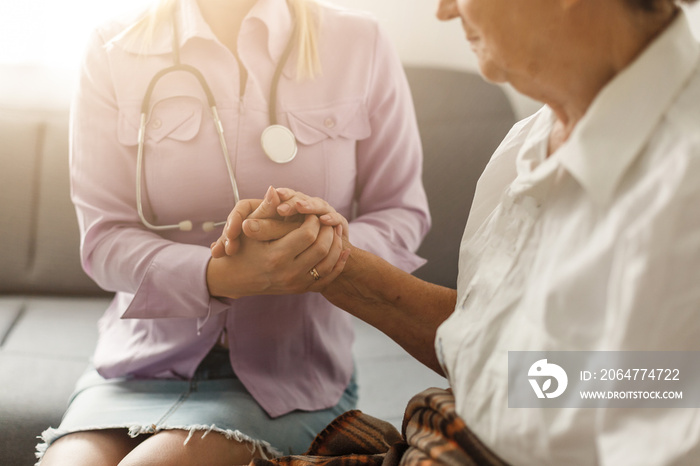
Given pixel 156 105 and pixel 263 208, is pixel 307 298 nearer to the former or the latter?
pixel 263 208

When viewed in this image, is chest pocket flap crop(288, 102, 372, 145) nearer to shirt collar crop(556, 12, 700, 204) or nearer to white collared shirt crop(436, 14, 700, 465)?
white collared shirt crop(436, 14, 700, 465)

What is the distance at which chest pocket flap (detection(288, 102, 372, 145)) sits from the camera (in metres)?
1.11

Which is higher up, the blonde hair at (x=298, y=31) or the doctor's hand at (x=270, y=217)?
the blonde hair at (x=298, y=31)

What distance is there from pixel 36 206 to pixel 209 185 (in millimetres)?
837

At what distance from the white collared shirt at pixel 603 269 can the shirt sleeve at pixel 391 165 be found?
1.41 feet

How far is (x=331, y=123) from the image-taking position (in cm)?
113

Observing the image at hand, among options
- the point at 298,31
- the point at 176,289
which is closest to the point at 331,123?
the point at 298,31

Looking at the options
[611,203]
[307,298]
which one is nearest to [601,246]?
[611,203]

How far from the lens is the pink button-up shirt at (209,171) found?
1.08 metres

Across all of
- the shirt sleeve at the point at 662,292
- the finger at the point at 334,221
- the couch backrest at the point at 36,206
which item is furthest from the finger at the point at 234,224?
the couch backrest at the point at 36,206

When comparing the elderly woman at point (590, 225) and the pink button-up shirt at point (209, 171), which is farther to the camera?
the pink button-up shirt at point (209, 171)

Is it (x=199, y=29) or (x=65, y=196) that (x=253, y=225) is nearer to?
(x=199, y=29)

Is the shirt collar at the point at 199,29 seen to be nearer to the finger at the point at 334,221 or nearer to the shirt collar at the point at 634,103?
the finger at the point at 334,221

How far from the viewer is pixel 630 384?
0.58 meters
